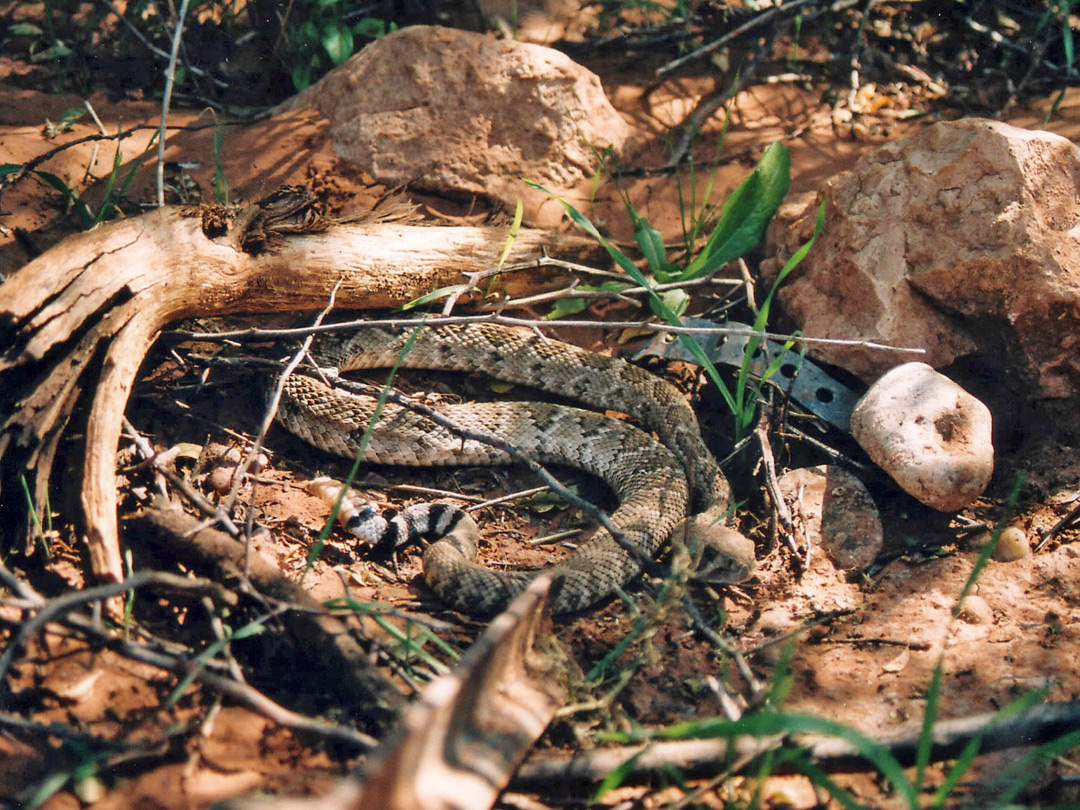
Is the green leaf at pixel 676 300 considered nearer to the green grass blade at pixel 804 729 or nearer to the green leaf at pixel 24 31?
the green grass blade at pixel 804 729

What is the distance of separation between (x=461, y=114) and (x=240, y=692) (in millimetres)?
4533

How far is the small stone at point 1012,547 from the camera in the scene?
4.27m

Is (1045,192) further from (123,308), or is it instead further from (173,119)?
(173,119)

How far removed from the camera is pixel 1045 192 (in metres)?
4.82

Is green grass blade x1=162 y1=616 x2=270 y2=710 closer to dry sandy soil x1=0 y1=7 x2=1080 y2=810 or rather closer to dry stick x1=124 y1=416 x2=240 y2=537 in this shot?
dry sandy soil x1=0 y1=7 x2=1080 y2=810

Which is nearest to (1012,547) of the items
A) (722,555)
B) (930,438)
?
(930,438)

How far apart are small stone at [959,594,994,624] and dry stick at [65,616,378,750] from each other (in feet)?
8.97

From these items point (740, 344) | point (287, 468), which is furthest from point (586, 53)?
point (287, 468)

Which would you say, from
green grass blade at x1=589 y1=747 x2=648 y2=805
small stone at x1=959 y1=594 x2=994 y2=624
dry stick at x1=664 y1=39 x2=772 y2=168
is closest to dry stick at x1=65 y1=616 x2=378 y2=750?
green grass blade at x1=589 y1=747 x2=648 y2=805

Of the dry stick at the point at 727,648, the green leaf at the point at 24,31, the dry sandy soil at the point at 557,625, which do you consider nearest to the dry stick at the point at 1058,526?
the dry sandy soil at the point at 557,625

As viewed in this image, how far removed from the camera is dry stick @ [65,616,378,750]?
Answer: 2684 mm

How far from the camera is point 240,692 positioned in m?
2.73

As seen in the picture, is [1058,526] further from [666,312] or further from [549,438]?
[549,438]

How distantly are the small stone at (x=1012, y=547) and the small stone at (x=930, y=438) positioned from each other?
246mm
